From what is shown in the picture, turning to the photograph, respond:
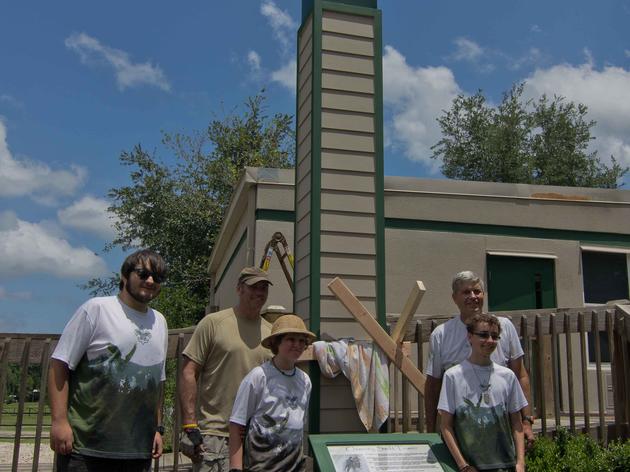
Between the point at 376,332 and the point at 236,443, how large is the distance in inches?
61.8

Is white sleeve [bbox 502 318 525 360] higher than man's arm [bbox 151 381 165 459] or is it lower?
higher

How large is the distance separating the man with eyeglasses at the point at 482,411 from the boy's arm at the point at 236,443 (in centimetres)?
99

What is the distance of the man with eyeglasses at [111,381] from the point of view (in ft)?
9.62

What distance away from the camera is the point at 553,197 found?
11.0 metres

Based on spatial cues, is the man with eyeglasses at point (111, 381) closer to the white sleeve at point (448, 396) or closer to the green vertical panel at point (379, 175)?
the white sleeve at point (448, 396)

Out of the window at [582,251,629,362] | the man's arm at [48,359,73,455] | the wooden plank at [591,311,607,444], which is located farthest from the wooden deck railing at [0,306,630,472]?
the window at [582,251,629,362]

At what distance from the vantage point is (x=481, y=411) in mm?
3285

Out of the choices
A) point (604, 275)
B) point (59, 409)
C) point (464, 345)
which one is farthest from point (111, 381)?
point (604, 275)

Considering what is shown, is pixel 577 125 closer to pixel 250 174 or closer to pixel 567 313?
pixel 250 174

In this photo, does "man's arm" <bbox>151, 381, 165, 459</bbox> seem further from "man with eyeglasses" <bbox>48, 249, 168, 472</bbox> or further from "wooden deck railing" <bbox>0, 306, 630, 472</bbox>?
"wooden deck railing" <bbox>0, 306, 630, 472</bbox>

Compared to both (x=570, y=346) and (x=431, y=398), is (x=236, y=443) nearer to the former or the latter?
(x=431, y=398)

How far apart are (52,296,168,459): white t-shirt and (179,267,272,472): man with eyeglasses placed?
434mm

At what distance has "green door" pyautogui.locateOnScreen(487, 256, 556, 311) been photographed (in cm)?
1050

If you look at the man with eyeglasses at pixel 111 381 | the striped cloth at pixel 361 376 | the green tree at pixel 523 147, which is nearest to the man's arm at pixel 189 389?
the man with eyeglasses at pixel 111 381
